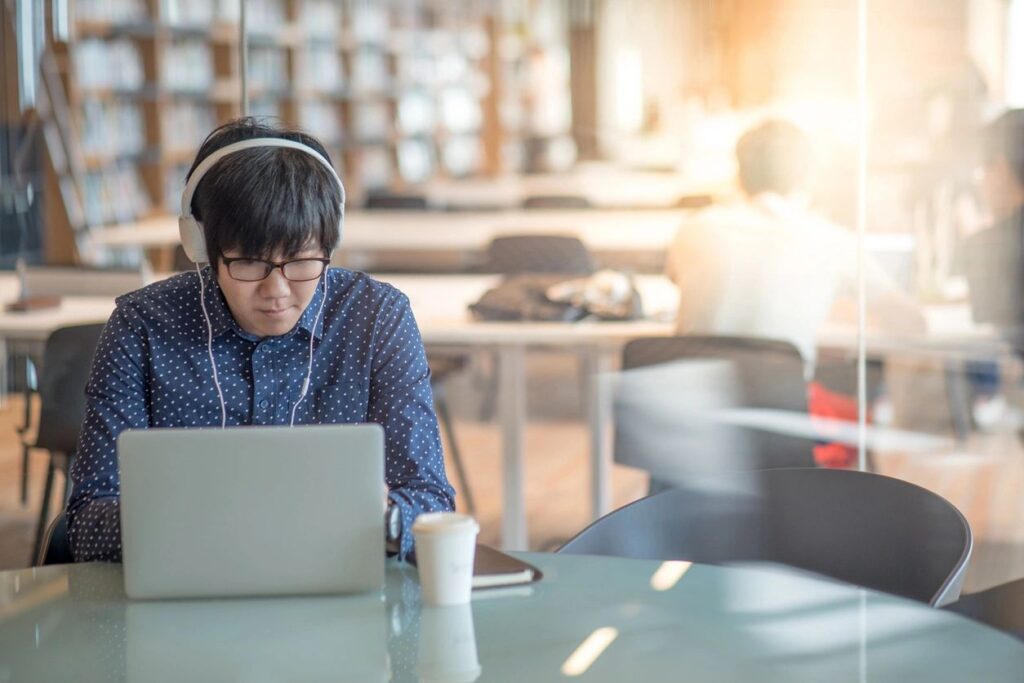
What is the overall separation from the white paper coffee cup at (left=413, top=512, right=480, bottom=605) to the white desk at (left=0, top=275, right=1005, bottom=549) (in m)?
1.71

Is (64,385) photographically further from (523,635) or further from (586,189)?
(586,189)

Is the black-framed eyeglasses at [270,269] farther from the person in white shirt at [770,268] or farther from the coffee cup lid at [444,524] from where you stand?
the person in white shirt at [770,268]

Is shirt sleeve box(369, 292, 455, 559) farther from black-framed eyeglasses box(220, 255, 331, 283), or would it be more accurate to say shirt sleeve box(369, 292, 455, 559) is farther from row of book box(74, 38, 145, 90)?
row of book box(74, 38, 145, 90)

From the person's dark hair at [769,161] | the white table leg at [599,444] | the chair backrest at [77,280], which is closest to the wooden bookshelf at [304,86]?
the chair backrest at [77,280]

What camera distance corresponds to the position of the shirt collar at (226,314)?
5.53 ft

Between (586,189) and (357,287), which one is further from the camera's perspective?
(586,189)

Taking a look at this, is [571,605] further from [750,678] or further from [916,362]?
[916,362]

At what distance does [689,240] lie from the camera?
309 cm

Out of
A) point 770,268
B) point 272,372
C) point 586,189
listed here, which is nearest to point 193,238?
point 272,372

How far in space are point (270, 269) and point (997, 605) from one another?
3.21 feet

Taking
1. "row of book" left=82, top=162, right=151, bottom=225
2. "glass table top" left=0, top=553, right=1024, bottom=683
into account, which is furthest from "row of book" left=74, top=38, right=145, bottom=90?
"glass table top" left=0, top=553, right=1024, bottom=683

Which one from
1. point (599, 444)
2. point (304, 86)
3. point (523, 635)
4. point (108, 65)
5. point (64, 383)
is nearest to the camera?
point (523, 635)

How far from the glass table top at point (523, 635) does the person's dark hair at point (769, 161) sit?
1.82 m

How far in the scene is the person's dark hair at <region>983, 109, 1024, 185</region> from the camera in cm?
312
